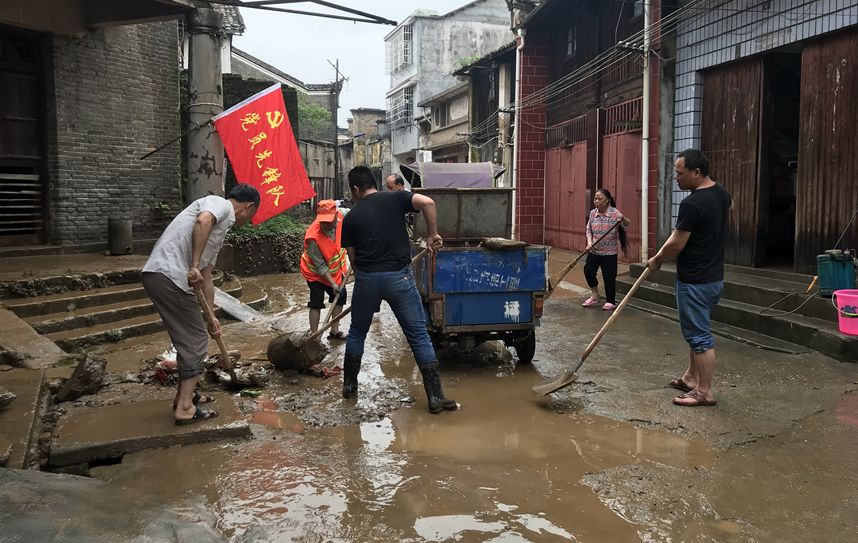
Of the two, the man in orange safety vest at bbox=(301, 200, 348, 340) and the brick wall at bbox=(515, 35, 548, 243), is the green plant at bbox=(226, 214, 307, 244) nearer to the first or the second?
the man in orange safety vest at bbox=(301, 200, 348, 340)

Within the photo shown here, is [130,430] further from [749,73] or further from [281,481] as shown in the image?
[749,73]

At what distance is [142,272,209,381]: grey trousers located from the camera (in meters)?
4.18

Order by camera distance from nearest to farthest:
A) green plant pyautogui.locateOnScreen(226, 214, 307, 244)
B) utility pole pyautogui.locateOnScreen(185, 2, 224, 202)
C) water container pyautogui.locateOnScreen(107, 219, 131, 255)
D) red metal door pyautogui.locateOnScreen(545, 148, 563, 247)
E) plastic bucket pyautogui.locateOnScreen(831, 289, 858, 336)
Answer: plastic bucket pyautogui.locateOnScreen(831, 289, 858, 336)
water container pyautogui.locateOnScreen(107, 219, 131, 255)
utility pole pyautogui.locateOnScreen(185, 2, 224, 202)
green plant pyautogui.locateOnScreen(226, 214, 307, 244)
red metal door pyautogui.locateOnScreen(545, 148, 563, 247)

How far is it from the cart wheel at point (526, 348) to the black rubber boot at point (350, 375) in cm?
177

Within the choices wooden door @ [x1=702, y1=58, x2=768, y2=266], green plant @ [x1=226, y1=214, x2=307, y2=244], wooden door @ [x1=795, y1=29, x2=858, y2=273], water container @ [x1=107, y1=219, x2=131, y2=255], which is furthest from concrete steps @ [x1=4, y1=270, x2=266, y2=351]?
wooden door @ [x1=795, y1=29, x2=858, y2=273]

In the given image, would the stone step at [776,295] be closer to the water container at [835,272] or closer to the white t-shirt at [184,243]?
the water container at [835,272]

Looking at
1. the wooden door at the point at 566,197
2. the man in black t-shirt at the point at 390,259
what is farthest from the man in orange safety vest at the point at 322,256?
the wooden door at the point at 566,197

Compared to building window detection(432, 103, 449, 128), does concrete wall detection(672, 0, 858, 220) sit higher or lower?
lower

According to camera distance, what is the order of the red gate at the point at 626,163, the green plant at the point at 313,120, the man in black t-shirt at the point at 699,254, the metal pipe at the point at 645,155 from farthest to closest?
the green plant at the point at 313,120 < the red gate at the point at 626,163 < the metal pipe at the point at 645,155 < the man in black t-shirt at the point at 699,254

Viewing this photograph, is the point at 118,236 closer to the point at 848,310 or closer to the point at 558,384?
the point at 558,384

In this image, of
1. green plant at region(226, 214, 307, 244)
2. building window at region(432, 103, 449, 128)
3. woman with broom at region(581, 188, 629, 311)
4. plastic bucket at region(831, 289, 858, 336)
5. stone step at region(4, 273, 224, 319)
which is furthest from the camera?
building window at region(432, 103, 449, 128)

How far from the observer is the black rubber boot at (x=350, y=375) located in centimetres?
525

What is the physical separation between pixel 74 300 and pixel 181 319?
4.19 m

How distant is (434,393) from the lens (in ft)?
16.2
